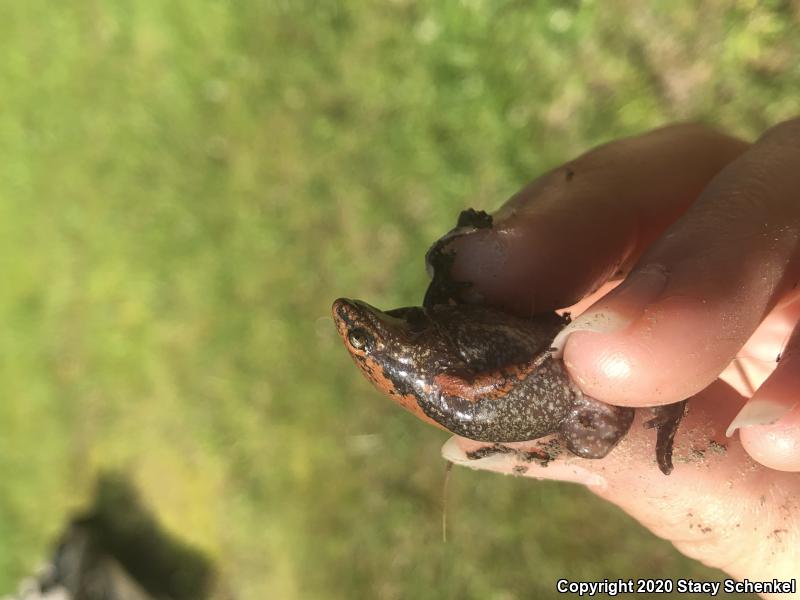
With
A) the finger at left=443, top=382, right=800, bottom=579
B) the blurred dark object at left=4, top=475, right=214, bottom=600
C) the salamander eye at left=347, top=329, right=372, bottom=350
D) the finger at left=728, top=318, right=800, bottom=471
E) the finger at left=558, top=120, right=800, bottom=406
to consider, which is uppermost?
the salamander eye at left=347, top=329, right=372, bottom=350

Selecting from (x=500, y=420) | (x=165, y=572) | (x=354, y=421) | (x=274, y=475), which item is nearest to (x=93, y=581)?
(x=165, y=572)

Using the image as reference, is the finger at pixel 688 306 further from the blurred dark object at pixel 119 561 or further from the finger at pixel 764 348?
the blurred dark object at pixel 119 561

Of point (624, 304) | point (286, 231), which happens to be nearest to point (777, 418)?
point (624, 304)

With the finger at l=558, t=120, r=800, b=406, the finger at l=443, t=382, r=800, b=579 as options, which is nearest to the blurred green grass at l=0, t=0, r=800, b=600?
the finger at l=443, t=382, r=800, b=579

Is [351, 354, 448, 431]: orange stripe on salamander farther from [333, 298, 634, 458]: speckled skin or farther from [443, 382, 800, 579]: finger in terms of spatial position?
[443, 382, 800, 579]: finger

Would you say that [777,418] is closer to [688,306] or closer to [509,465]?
[688,306]

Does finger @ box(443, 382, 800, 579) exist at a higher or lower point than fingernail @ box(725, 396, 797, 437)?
lower

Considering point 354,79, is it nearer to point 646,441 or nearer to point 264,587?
point 646,441

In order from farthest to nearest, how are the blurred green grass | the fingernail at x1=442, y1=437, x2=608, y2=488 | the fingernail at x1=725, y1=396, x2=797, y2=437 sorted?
the blurred green grass < the fingernail at x1=442, y1=437, x2=608, y2=488 < the fingernail at x1=725, y1=396, x2=797, y2=437
